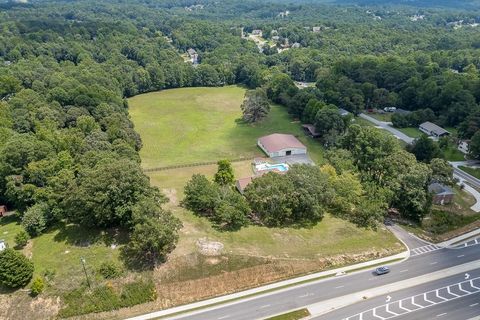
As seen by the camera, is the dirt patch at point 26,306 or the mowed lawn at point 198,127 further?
the mowed lawn at point 198,127

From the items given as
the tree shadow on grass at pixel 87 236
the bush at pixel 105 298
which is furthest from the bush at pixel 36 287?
the tree shadow on grass at pixel 87 236

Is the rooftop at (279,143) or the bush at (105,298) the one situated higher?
the bush at (105,298)

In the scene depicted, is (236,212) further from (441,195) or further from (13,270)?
(441,195)

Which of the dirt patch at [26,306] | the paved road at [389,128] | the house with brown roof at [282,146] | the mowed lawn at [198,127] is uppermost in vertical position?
the dirt patch at [26,306]

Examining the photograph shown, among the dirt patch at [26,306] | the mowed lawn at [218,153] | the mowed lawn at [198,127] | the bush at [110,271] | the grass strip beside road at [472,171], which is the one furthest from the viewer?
the mowed lawn at [198,127]

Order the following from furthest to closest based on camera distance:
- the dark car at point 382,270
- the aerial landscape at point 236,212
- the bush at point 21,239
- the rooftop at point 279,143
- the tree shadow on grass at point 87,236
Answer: the rooftop at point 279,143
the tree shadow on grass at point 87,236
the bush at point 21,239
the dark car at point 382,270
the aerial landscape at point 236,212

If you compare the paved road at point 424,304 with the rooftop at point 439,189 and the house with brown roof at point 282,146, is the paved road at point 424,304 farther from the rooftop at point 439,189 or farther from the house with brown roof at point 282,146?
the house with brown roof at point 282,146

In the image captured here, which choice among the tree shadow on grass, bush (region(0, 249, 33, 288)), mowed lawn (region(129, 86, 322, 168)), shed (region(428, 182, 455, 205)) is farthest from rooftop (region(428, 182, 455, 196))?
bush (region(0, 249, 33, 288))

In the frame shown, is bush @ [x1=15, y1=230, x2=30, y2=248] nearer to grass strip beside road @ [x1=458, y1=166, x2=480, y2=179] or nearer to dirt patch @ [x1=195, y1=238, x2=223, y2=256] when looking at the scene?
dirt patch @ [x1=195, y1=238, x2=223, y2=256]
